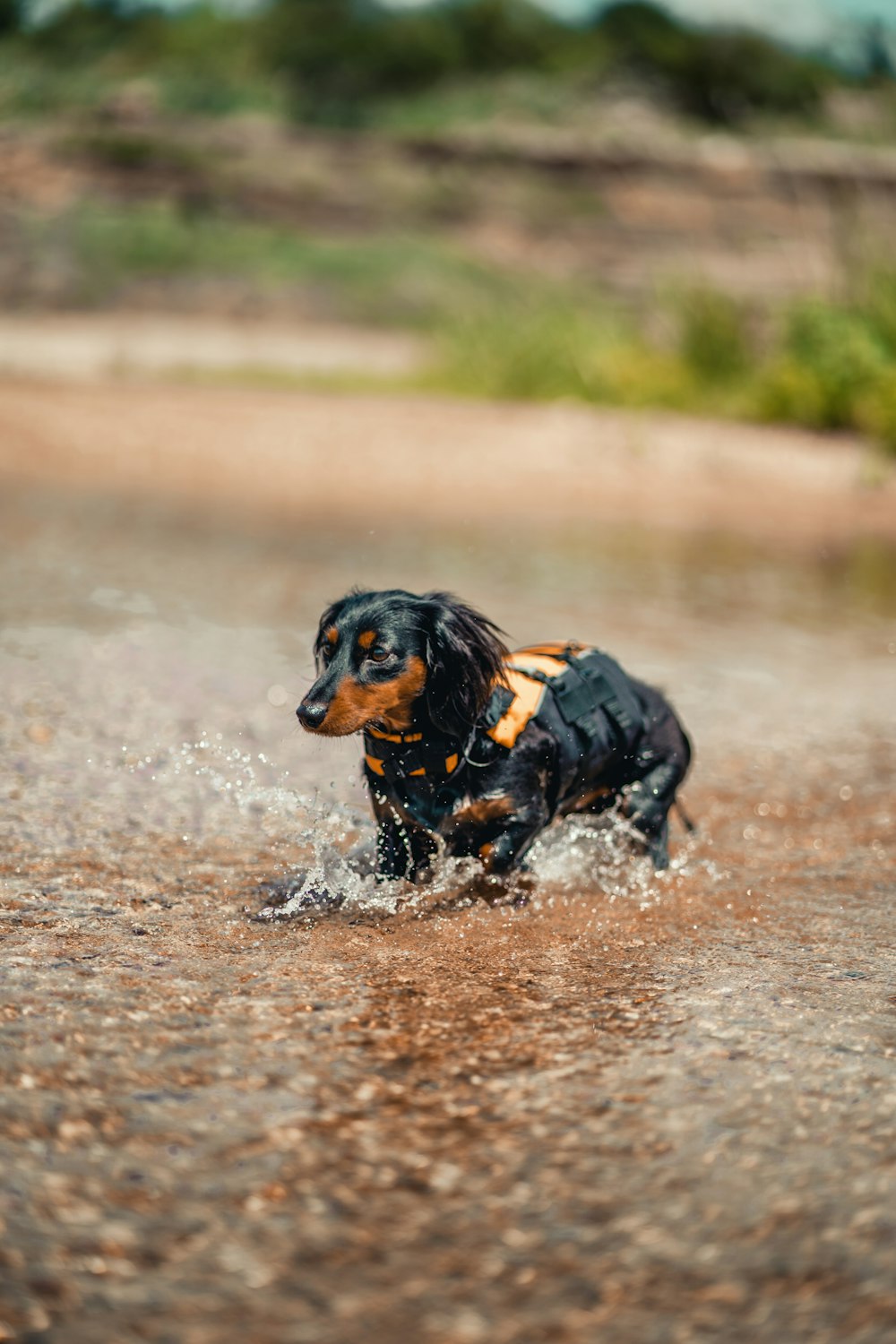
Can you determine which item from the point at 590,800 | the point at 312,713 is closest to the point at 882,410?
the point at 590,800

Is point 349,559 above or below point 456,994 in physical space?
below

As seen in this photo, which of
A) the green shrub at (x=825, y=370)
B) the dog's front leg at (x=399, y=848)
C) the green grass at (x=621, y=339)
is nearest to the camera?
the dog's front leg at (x=399, y=848)

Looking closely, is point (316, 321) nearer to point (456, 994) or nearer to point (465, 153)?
point (465, 153)

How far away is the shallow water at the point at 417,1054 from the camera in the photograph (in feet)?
7.39

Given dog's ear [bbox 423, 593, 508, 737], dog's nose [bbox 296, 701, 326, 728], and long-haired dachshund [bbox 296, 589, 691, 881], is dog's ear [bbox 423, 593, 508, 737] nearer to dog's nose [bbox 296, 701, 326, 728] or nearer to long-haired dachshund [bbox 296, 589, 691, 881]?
long-haired dachshund [bbox 296, 589, 691, 881]

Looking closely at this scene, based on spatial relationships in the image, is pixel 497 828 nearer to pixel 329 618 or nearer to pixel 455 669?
pixel 455 669

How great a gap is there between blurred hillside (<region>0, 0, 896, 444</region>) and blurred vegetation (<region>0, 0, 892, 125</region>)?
7 centimetres

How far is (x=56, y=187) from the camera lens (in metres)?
25.2

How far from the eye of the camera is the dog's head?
3779 mm

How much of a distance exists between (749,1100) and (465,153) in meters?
27.3

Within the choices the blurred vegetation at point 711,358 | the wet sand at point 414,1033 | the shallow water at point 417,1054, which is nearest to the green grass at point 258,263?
the blurred vegetation at point 711,358

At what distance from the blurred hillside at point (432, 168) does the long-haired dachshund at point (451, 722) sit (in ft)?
35.9

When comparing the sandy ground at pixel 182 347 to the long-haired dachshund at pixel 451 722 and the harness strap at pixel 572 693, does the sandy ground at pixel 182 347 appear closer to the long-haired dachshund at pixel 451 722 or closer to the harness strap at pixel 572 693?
the harness strap at pixel 572 693

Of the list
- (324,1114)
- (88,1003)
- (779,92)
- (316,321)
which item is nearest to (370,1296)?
(324,1114)
